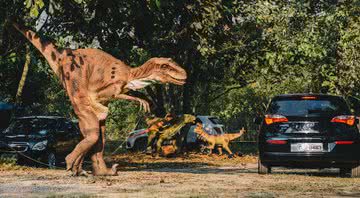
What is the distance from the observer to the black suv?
15219mm

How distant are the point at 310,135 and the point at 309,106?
76cm

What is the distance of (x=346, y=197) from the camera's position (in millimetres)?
10750

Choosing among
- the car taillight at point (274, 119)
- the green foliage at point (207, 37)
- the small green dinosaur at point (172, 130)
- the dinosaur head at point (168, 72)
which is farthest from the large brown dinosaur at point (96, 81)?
the small green dinosaur at point (172, 130)

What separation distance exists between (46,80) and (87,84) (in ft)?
83.3

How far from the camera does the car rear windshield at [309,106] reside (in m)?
15.6

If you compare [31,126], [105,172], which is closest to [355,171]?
[105,172]

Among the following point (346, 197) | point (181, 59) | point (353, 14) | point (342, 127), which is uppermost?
point (353, 14)

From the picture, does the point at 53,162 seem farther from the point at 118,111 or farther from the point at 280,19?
the point at 118,111

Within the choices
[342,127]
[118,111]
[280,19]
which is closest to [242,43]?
[280,19]

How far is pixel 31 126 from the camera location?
21844 millimetres

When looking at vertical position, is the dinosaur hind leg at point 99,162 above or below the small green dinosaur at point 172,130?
below

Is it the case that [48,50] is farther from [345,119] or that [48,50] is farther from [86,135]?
[345,119]

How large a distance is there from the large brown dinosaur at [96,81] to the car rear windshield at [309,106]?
2.37 metres

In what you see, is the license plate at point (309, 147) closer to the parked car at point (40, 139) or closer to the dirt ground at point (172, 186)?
the dirt ground at point (172, 186)
